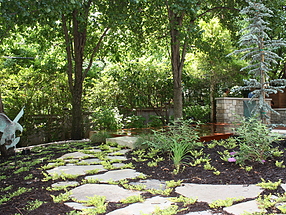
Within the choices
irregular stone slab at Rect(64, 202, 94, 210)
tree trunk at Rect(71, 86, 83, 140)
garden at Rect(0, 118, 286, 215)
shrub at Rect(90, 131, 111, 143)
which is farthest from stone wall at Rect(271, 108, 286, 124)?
irregular stone slab at Rect(64, 202, 94, 210)

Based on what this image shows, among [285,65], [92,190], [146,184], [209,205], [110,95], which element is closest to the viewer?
[209,205]

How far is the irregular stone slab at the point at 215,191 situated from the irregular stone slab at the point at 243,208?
0.66 ft

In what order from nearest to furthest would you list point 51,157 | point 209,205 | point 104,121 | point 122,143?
point 209,205 → point 51,157 → point 122,143 → point 104,121

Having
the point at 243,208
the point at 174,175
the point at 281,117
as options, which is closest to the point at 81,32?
the point at 174,175

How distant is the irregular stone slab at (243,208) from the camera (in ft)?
6.33

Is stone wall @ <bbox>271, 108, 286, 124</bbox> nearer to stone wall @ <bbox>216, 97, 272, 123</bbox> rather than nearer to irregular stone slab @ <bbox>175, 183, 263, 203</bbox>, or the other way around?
stone wall @ <bbox>216, 97, 272, 123</bbox>

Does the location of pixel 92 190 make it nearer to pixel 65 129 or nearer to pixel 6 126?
pixel 6 126

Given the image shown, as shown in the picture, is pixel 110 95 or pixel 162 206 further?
pixel 110 95

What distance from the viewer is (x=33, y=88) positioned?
7480 millimetres

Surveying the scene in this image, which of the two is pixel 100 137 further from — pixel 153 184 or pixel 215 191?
pixel 215 191

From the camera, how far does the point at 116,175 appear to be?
3.23 m

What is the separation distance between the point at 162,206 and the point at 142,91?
7315 millimetres

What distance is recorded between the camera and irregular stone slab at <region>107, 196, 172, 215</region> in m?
2.03

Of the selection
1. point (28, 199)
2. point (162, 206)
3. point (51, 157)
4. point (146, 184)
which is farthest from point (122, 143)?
point (162, 206)
